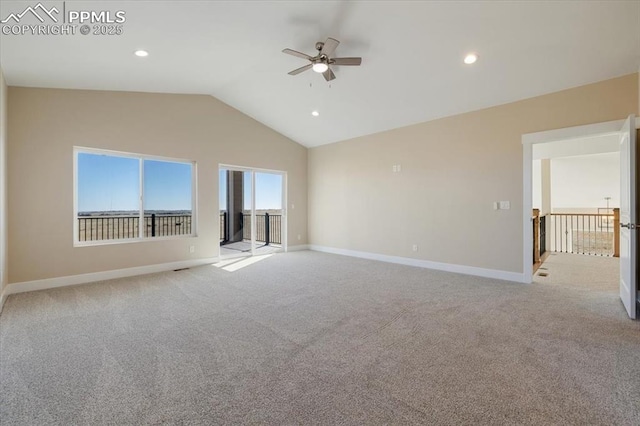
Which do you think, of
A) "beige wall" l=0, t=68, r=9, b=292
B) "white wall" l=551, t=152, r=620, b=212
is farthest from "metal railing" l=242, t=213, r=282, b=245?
"white wall" l=551, t=152, r=620, b=212

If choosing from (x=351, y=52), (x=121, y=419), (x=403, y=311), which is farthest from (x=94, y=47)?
(x=403, y=311)

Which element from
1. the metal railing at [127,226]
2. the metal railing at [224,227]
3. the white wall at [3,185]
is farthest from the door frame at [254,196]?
the white wall at [3,185]

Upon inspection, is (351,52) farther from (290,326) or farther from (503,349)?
(503,349)

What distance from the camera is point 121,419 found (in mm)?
1613

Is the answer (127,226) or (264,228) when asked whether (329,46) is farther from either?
(264,228)

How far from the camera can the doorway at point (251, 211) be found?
6883 millimetres

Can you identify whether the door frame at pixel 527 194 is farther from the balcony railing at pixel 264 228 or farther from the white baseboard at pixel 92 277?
the white baseboard at pixel 92 277

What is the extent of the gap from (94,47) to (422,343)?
15.3 ft

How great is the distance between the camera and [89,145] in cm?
454

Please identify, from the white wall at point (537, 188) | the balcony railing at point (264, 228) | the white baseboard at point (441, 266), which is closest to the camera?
the white baseboard at point (441, 266)

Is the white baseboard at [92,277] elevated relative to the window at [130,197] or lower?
lower

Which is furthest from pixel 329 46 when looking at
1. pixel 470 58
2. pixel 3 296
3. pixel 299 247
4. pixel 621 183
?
pixel 299 247

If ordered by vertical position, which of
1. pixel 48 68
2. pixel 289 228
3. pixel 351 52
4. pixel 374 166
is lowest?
pixel 289 228

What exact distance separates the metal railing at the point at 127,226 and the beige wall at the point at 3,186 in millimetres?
922
